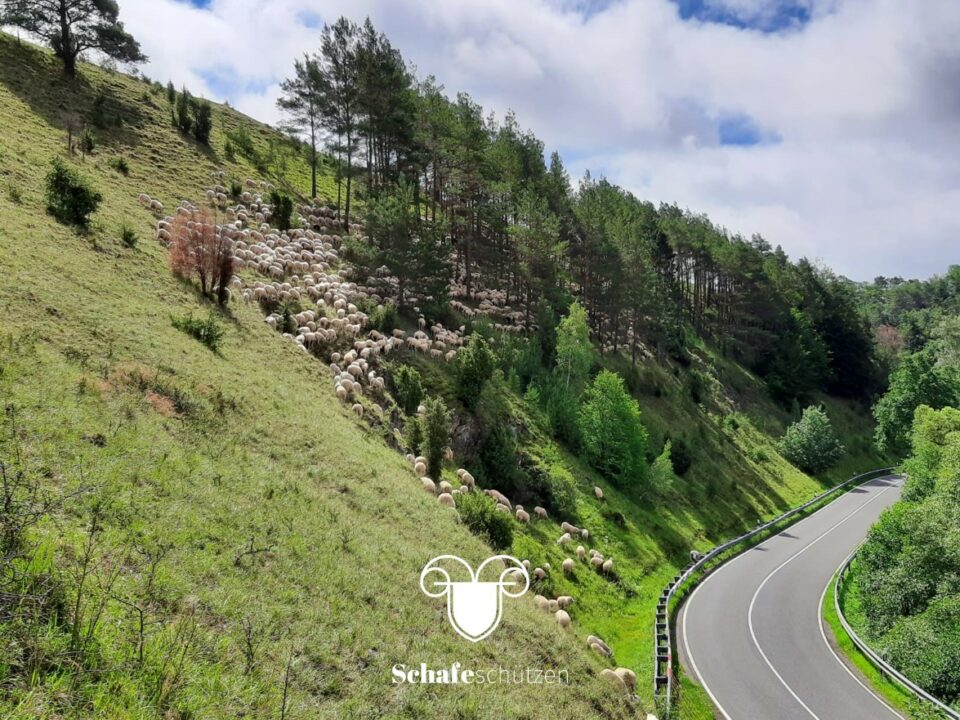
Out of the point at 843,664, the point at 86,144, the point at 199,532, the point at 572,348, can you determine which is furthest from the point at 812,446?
the point at 86,144

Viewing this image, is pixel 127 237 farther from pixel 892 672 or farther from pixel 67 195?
pixel 892 672

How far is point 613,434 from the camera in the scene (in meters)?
40.4

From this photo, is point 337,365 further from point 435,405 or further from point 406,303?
point 406,303

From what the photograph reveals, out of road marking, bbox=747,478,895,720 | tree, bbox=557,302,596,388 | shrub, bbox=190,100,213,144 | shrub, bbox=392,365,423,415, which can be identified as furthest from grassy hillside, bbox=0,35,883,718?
shrub, bbox=190,100,213,144

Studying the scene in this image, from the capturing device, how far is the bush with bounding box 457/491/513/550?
21.3 meters

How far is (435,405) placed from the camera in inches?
1053

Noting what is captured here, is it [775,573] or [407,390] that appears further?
[775,573]

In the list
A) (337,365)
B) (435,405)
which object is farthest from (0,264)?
(435,405)

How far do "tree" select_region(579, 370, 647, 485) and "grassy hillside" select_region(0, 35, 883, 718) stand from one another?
5.47m

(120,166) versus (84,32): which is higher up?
(84,32)

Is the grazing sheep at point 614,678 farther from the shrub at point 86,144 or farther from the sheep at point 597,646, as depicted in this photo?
the shrub at point 86,144

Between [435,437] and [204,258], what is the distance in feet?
52.7

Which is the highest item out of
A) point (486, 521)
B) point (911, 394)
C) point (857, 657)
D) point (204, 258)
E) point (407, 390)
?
point (204, 258)

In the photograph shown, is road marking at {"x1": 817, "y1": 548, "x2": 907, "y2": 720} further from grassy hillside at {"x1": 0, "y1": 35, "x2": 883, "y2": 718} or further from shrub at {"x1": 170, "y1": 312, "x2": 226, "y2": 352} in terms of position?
shrub at {"x1": 170, "y1": 312, "x2": 226, "y2": 352}
